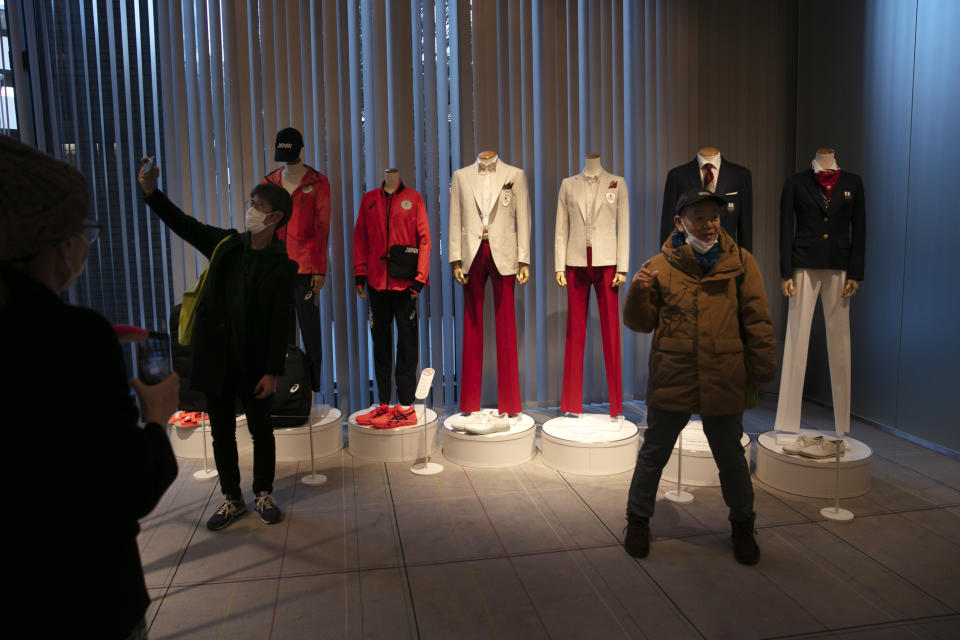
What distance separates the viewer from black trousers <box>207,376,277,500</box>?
3.06 metres

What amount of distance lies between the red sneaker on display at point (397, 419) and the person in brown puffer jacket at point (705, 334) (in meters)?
1.82

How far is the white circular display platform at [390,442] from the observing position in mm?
4125

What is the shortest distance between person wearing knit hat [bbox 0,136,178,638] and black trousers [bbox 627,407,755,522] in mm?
2075

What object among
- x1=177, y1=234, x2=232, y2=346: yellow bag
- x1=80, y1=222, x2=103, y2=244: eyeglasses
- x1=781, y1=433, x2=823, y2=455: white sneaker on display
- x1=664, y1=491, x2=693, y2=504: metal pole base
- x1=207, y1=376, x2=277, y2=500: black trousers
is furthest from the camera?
x1=781, y1=433, x2=823, y2=455: white sneaker on display

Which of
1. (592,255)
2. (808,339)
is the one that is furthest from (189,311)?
(808,339)

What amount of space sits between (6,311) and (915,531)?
11.6ft

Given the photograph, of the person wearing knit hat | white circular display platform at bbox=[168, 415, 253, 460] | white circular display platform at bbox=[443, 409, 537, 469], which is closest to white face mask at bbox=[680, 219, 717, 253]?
white circular display platform at bbox=[443, 409, 537, 469]

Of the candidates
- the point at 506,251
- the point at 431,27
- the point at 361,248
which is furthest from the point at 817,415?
the point at 431,27

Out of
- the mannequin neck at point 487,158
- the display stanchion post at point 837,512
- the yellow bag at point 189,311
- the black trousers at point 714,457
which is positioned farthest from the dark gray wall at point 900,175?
the yellow bag at point 189,311

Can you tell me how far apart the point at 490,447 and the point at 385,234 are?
1.45 metres

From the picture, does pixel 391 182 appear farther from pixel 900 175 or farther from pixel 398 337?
pixel 900 175

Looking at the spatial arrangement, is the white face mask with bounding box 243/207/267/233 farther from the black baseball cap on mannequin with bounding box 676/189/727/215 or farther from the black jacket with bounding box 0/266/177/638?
the black jacket with bounding box 0/266/177/638

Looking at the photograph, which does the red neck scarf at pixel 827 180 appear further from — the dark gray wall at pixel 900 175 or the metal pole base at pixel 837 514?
the metal pole base at pixel 837 514

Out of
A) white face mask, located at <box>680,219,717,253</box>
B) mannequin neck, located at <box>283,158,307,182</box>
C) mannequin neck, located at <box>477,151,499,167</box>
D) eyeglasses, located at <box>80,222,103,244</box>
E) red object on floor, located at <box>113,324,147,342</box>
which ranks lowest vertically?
red object on floor, located at <box>113,324,147,342</box>
